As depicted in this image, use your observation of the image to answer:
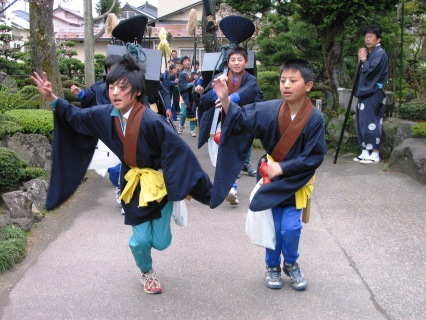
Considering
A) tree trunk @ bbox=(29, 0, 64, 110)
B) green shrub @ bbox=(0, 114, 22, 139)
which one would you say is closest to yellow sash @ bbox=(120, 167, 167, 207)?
green shrub @ bbox=(0, 114, 22, 139)

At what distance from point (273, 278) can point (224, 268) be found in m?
0.53

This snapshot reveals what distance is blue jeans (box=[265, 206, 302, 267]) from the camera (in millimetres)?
3586

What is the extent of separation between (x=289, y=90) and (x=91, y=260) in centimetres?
229

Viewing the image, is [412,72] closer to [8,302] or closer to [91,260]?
[91,260]

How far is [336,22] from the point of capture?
8.64 metres

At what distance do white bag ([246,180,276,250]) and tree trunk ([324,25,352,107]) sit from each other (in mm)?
5870

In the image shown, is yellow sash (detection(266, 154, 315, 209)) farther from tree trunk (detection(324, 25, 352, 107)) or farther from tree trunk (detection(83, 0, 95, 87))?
tree trunk (detection(83, 0, 95, 87))

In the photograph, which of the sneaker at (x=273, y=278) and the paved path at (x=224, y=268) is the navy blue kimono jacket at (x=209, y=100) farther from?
the sneaker at (x=273, y=278)

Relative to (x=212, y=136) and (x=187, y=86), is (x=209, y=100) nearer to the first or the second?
(x=212, y=136)

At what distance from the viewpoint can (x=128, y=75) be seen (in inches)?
137

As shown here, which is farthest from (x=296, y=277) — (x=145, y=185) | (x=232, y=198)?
(x=232, y=198)

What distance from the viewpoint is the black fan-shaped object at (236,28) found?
6.01 m

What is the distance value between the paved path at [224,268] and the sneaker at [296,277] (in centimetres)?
5

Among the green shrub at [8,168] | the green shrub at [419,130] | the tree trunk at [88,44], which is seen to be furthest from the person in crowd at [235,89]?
the tree trunk at [88,44]
